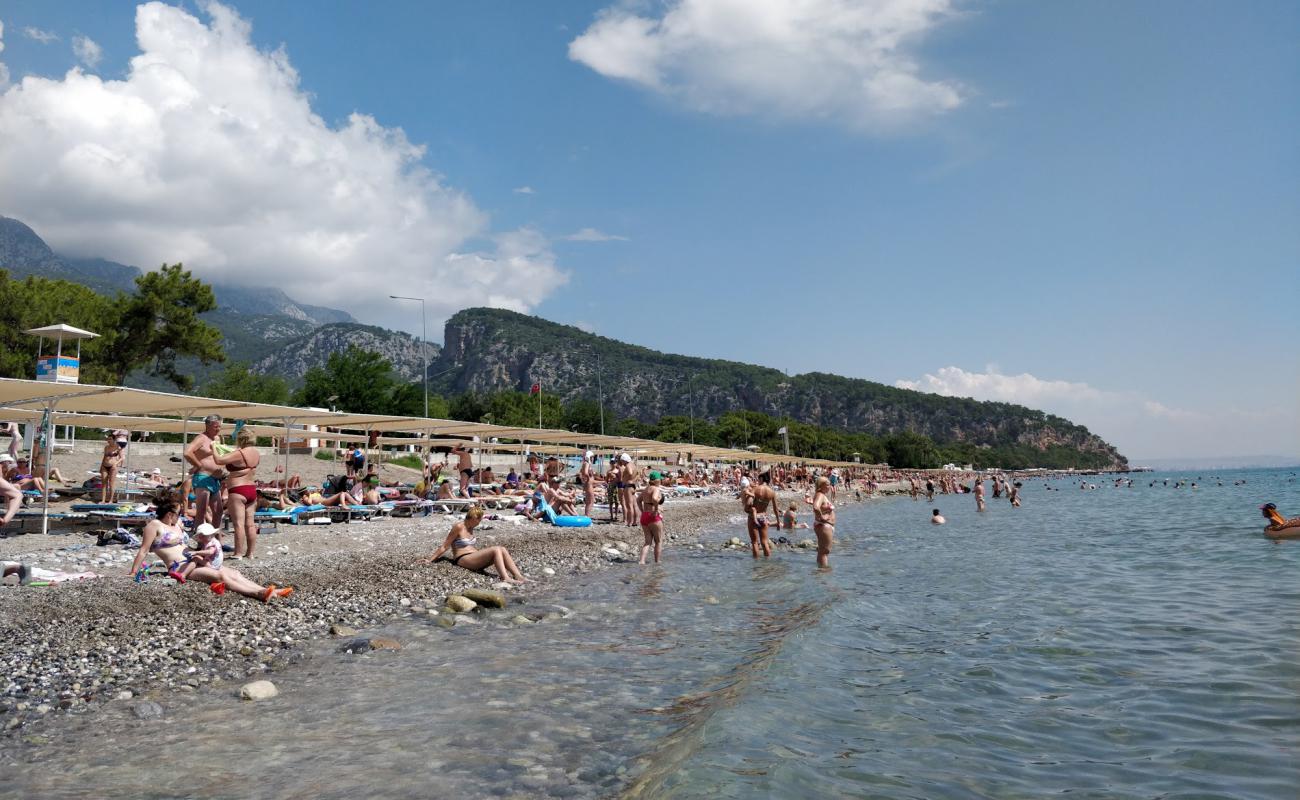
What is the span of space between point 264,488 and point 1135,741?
17.1 meters

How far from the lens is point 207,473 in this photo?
10062 mm

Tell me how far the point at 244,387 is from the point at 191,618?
217 ft

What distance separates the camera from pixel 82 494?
16422mm

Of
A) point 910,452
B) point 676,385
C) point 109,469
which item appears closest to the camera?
point 109,469

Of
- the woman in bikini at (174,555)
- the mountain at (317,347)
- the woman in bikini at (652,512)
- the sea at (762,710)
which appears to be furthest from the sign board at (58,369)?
the mountain at (317,347)

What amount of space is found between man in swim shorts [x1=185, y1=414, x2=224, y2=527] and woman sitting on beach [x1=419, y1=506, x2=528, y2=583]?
305 centimetres

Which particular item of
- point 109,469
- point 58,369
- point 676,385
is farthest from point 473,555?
point 676,385

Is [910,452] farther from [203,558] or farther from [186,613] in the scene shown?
[186,613]

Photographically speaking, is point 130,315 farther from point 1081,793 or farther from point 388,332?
point 388,332

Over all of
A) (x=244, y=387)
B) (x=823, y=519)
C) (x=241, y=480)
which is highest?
(x=244, y=387)

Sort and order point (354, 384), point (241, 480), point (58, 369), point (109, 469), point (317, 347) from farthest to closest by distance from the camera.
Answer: point (317, 347)
point (354, 384)
point (109, 469)
point (58, 369)
point (241, 480)

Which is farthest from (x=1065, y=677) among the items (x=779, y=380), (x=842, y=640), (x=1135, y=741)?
(x=779, y=380)

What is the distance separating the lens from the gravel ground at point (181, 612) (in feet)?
17.4

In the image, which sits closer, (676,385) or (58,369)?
(58,369)
